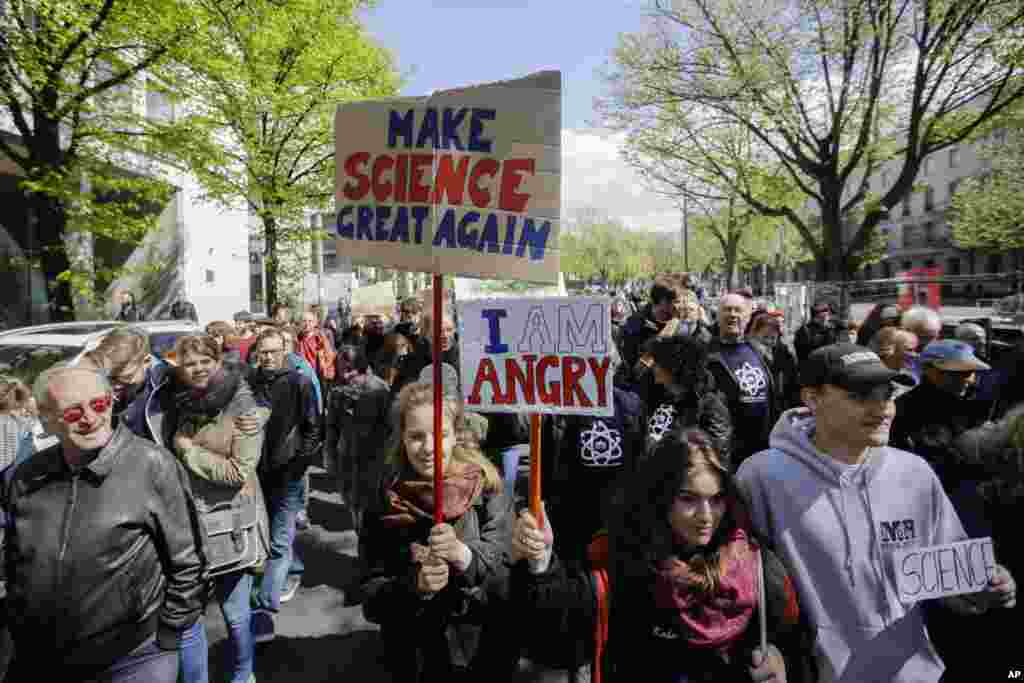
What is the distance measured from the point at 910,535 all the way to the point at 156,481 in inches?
102

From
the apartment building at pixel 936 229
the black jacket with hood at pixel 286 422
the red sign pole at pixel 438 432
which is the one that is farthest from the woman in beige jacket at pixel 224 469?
the apartment building at pixel 936 229

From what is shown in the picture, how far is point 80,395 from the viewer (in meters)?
2.24

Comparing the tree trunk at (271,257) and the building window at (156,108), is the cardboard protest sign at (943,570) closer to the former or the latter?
the tree trunk at (271,257)

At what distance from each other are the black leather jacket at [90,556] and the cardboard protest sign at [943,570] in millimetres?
2410

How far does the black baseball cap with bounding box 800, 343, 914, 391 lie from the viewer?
2.10m

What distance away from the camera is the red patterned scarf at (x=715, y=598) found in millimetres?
1973

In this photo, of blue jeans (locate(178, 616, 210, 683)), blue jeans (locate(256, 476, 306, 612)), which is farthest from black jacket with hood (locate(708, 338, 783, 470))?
blue jeans (locate(178, 616, 210, 683))

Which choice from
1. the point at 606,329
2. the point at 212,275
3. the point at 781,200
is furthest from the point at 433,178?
the point at 212,275

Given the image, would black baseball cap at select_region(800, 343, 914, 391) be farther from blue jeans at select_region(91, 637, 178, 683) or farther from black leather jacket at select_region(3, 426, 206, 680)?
blue jeans at select_region(91, 637, 178, 683)

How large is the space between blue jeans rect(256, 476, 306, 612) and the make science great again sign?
2.36 m

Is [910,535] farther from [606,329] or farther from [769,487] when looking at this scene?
[606,329]

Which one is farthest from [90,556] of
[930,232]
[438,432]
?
[930,232]

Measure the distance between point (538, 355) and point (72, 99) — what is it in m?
10.5

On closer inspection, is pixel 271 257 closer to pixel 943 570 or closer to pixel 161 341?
pixel 161 341
